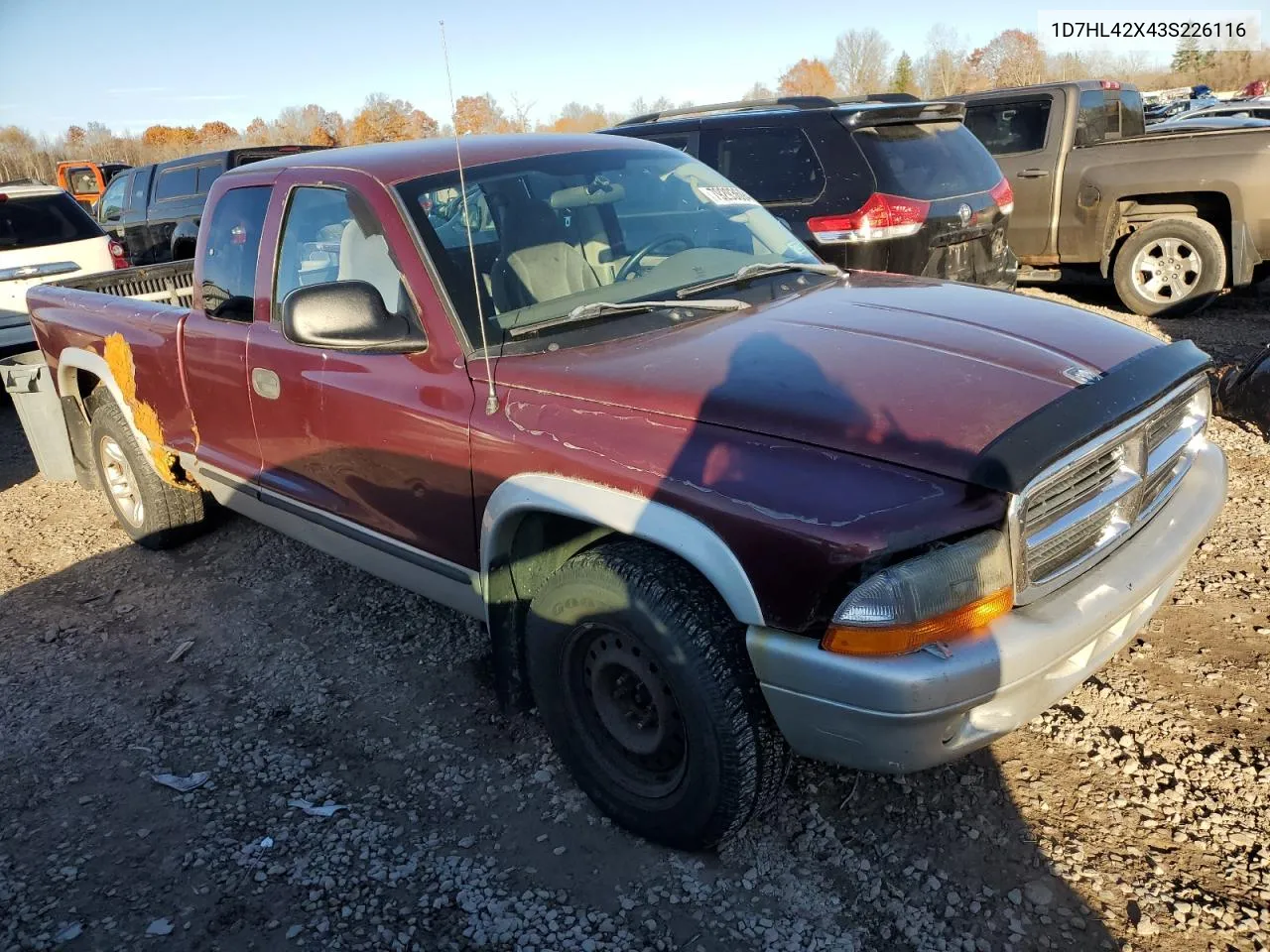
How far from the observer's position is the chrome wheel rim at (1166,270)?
8.05 meters

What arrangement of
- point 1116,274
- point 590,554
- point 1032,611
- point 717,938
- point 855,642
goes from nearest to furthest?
point 855,642 → point 1032,611 → point 717,938 → point 590,554 → point 1116,274

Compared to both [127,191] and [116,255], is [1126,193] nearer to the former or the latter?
[116,255]

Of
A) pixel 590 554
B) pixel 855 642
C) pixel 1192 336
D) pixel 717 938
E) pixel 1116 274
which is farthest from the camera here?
pixel 1116 274

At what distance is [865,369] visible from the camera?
2.44 metres

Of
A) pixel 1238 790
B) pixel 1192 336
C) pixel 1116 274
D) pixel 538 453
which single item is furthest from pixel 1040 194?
pixel 538 453

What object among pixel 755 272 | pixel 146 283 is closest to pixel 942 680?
pixel 755 272

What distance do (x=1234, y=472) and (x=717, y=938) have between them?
3983 mm

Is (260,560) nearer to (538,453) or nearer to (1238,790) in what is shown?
(538,453)

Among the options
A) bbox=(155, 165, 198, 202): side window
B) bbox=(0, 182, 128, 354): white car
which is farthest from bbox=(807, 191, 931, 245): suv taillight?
bbox=(155, 165, 198, 202): side window

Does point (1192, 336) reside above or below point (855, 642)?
below

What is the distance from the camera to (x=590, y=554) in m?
2.55

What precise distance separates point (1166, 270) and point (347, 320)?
25.4 ft

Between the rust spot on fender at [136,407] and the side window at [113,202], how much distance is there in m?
12.1

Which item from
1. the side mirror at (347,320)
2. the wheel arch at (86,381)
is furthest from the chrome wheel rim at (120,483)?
the side mirror at (347,320)
